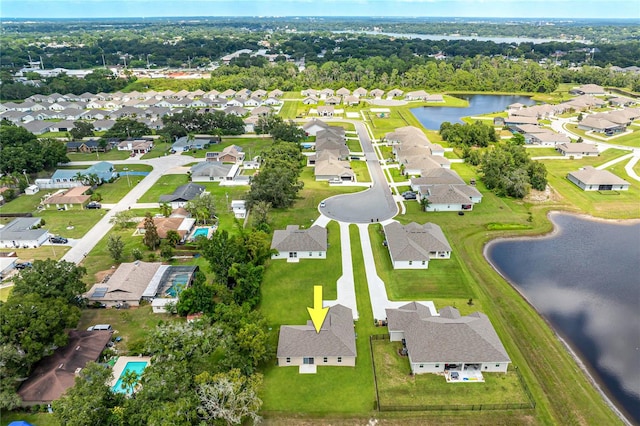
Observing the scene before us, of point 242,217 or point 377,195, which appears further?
point 377,195

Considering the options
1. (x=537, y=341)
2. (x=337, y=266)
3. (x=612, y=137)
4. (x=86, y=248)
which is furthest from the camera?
(x=612, y=137)

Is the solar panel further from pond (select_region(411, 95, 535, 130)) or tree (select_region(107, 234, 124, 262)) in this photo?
pond (select_region(411, 95, 535, 130))

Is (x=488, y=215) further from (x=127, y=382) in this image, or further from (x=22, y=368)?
(x=22, y=368)

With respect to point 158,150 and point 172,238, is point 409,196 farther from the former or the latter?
point 158,150

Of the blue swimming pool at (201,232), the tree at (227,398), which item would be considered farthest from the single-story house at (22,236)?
the tree at (227,398)

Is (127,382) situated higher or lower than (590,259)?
higher

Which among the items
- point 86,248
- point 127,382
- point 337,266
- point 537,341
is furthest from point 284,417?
point 86,248

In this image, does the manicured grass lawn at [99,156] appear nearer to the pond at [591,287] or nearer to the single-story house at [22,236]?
the single-story house at [22,236]
